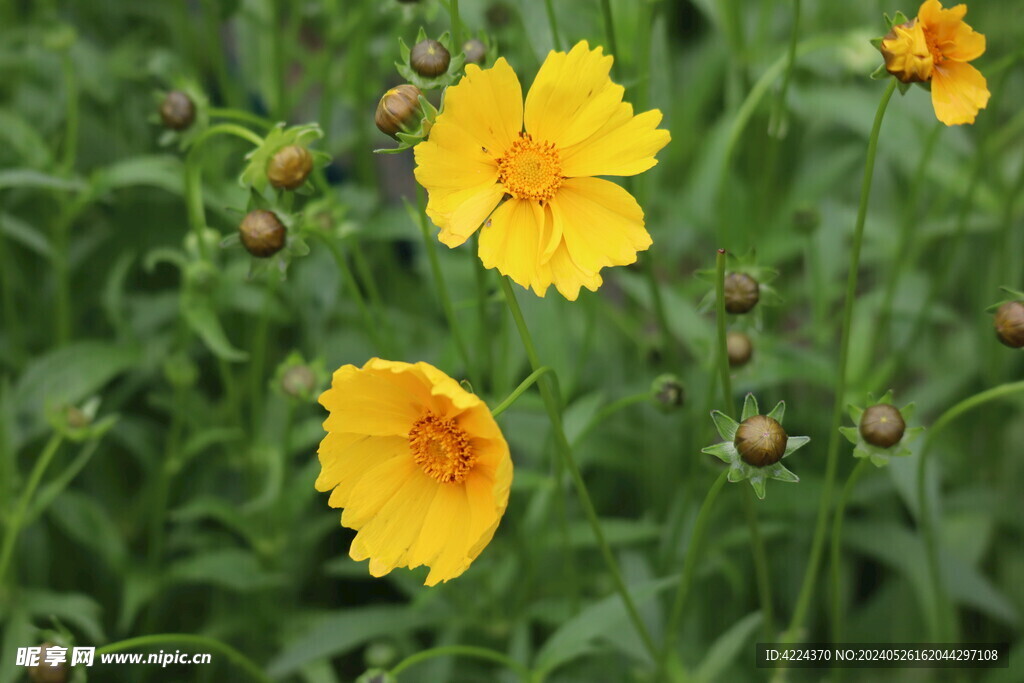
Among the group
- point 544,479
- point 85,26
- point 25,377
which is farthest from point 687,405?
point 85,26

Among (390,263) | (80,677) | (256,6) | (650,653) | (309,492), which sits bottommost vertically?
(80,677)

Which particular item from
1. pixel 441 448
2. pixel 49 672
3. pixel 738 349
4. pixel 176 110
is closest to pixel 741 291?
pixel 738 349

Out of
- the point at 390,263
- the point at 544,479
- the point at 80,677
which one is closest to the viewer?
the point at 80,677

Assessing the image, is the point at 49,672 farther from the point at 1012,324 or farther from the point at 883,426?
the point at 1012,324

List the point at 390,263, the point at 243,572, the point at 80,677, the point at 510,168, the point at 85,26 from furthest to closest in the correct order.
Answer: the point at 85,26 → the point at 390,263 → the point at 243,572 → the point at 80,677 → the point at 510,168

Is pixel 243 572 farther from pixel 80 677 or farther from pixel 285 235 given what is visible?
pixel 285 235

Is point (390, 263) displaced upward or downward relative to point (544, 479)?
upward
